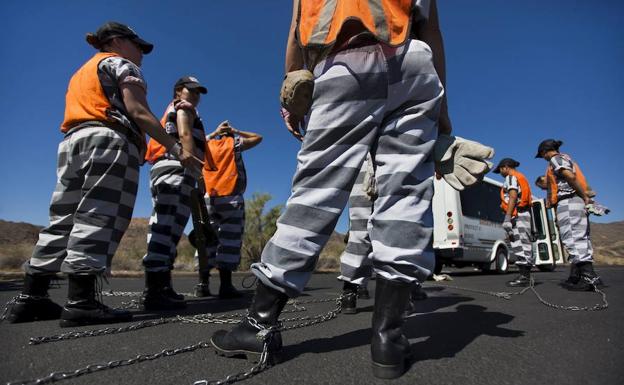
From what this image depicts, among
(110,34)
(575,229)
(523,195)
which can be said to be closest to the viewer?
(110,34)

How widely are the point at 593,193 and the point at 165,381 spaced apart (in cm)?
529

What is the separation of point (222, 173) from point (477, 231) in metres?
7.43

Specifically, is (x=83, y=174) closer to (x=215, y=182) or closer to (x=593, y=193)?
(x=215, y=182)

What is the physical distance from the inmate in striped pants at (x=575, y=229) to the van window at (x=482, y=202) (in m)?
3.85

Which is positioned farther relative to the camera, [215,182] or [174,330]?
[215,182]

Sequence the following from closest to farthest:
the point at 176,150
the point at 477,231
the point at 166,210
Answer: the point at 176,150 → the point at 166,210 → the point at 477,231

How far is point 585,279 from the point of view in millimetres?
4043

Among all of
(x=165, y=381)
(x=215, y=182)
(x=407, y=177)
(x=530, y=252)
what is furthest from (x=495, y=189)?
(x=165, y=381)

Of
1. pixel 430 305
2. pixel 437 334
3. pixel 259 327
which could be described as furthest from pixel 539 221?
pixel 259 327

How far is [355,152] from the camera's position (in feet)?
4.45

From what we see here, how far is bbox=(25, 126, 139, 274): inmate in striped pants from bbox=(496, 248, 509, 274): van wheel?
32.5ft

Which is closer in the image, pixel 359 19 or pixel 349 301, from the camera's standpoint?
pixel 359 19

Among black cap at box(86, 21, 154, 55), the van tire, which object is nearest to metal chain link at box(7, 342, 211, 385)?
black cap at box(86, 21, 154, 55)

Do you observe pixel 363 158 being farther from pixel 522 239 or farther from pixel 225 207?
pixel 522 239
